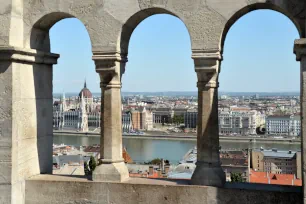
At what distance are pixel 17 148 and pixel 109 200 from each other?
51.1 inches

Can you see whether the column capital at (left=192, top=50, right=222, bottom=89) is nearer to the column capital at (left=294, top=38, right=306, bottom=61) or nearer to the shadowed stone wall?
the shadowed stone wall

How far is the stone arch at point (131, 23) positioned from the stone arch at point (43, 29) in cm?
67

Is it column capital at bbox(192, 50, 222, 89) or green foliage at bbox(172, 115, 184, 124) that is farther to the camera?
green foliage at bbox(172, 115, 184, 124)

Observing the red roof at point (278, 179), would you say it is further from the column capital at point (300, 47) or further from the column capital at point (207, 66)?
the column capital at point (300, 47)

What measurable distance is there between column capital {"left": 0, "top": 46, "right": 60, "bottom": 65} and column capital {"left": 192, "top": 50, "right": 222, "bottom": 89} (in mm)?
2067

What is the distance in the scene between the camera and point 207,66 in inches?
212

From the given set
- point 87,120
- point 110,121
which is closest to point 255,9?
point 110,121

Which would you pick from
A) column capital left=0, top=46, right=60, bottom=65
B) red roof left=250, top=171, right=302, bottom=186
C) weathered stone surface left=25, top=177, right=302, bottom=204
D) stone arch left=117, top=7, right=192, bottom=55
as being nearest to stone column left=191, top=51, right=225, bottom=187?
weathered stone surface left=25, top=177, right=302, bottom=204

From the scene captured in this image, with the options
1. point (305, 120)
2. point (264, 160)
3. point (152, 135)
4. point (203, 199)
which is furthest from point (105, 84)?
point (152, 135)

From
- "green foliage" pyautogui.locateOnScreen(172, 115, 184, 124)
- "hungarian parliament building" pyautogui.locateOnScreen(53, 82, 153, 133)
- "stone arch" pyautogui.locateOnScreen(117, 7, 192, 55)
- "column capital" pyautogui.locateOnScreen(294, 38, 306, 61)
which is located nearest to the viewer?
"column capital" pyautogui.locateOnScreen(294, 38, 306, 61)

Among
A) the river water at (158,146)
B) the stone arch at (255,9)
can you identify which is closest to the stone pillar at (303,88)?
the stone arch at (255,9)

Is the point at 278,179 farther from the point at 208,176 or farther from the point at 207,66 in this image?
the point at 207,66

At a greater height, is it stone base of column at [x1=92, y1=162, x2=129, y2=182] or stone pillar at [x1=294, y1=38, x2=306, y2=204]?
stone pillar at [x1=294, y1=38, x2=306, y2=204]

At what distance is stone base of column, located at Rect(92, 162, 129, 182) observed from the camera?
18.9ft
